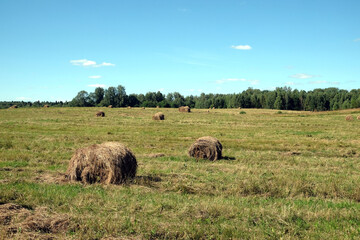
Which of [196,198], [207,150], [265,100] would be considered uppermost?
[265,100]

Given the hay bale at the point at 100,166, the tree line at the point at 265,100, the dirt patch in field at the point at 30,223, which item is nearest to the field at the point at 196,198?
the dirt patch in field at the point at 30,223

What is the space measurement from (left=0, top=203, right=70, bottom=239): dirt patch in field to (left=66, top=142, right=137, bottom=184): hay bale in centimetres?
295

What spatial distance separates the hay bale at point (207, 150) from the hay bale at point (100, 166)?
215 inches

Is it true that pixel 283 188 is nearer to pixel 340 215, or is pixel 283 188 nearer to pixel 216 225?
pixel 340 215

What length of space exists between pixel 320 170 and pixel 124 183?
26.2 ft

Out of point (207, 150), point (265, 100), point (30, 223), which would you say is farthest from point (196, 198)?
point (265, 100)

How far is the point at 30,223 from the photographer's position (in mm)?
6480

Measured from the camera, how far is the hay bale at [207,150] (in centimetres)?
1512

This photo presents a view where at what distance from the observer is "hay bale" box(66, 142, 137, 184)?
10203mm

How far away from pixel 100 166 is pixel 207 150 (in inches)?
251

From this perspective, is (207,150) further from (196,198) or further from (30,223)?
(30,223)

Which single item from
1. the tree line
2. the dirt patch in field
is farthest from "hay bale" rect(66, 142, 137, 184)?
the tree line

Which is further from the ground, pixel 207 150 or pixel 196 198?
pixel 207 150

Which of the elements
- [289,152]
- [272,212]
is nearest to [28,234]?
[272,212]
